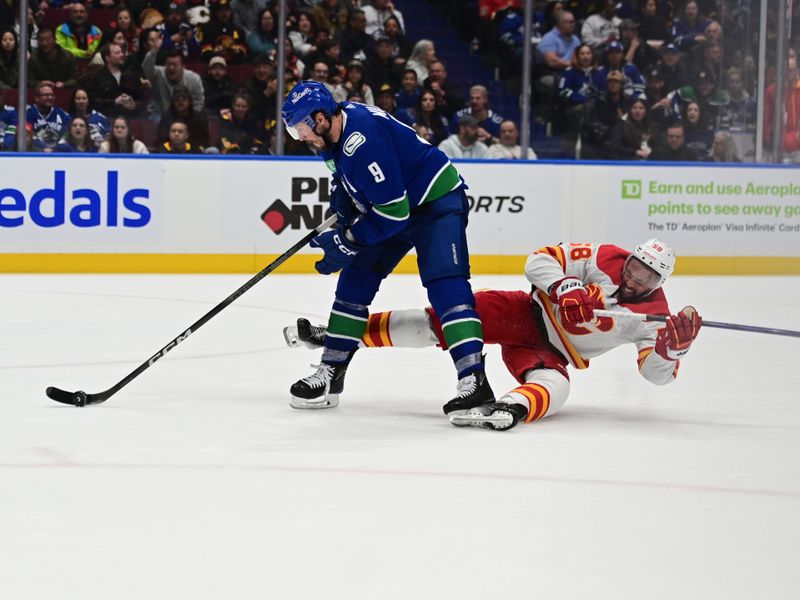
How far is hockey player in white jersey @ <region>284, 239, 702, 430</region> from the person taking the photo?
380 centimetres

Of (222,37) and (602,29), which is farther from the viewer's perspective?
(602,29)

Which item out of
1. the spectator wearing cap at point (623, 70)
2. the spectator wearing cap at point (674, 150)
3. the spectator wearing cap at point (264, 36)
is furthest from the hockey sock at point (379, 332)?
the spectator wearing cap at point (623, 70)

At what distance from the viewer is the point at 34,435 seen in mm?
3574

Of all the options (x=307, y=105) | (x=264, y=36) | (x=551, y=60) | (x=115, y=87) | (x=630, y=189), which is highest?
(x=264, y=36)

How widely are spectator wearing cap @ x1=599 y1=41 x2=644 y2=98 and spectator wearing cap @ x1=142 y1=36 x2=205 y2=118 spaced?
9.08 ft

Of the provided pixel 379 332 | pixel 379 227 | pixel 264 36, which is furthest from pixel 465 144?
pixel 379 227

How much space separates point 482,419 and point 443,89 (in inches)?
219

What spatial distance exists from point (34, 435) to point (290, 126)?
1.14 m

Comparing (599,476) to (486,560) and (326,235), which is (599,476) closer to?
(486,560)

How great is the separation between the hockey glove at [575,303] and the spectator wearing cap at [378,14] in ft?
18.2

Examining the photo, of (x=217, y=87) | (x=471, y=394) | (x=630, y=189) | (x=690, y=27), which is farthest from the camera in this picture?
(x=690, y=27)

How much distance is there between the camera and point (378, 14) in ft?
30.3

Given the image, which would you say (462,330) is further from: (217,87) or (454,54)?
(454,54)

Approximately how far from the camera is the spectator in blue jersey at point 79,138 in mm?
8055
